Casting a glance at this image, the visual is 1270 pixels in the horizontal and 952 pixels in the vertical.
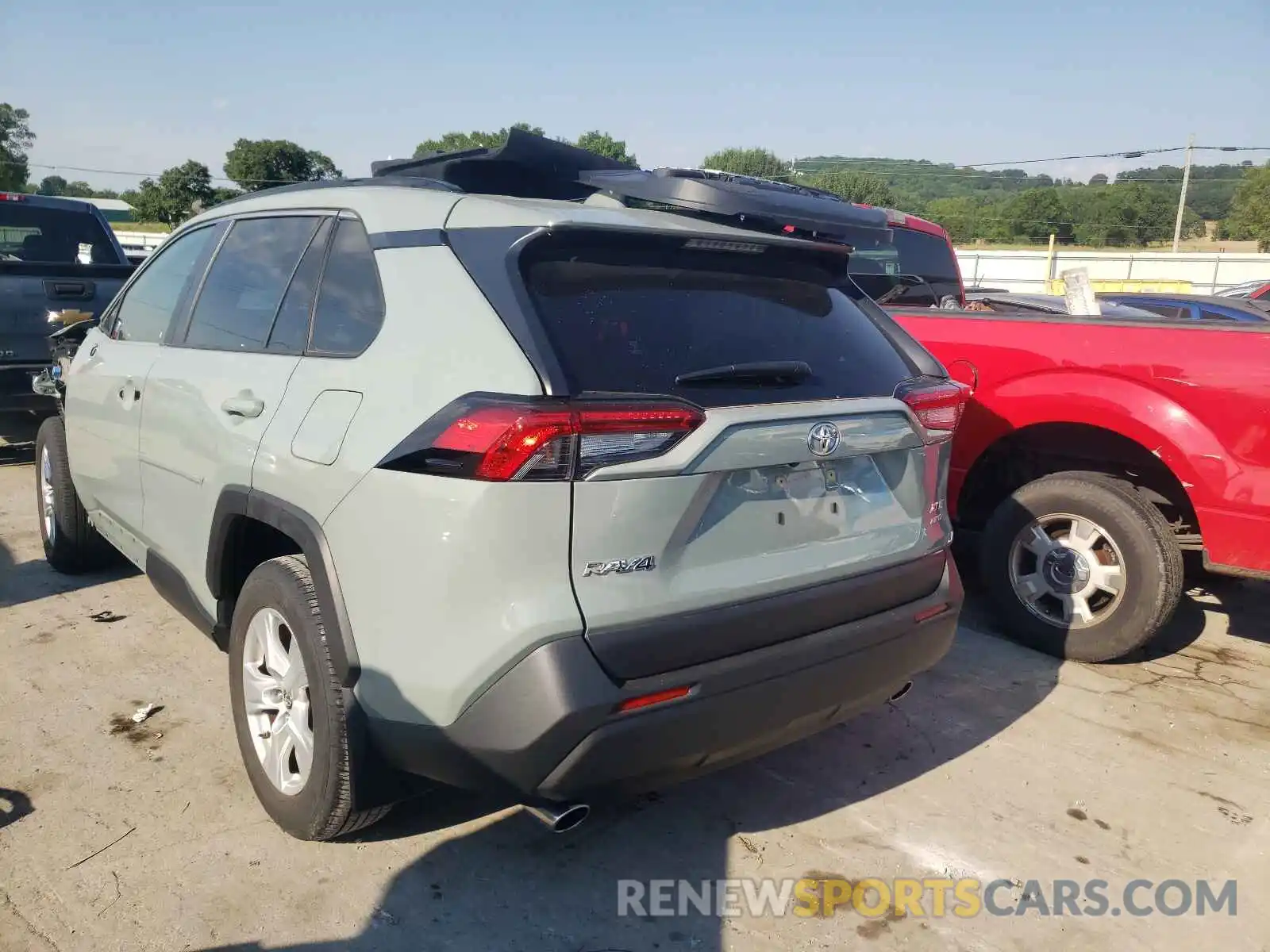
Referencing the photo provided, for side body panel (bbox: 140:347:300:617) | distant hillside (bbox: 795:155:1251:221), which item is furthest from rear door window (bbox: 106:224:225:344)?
distant hillside (bbox: 795:155:1251:221)

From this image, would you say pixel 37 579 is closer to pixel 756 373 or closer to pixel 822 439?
pixel 756 373

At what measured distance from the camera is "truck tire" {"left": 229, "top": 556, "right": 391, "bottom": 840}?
8.25 feet

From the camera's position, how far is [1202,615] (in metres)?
5.07

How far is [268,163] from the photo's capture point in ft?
254

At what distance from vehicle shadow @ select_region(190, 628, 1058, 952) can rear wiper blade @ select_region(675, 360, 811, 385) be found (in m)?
1.43

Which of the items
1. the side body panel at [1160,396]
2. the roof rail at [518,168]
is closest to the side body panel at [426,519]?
the roof rail at [518,168]

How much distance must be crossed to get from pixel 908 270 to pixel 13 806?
18.2ft

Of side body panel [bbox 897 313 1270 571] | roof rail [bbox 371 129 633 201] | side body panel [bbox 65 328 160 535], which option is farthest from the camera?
side body panel [bbox 65 328 160 535]

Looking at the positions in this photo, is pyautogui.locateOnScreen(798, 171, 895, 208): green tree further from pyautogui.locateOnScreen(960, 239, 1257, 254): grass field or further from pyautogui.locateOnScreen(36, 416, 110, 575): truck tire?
pyautogui.locateOnScreen(36, 416, 110, 575): truck tire

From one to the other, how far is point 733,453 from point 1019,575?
2722 mm

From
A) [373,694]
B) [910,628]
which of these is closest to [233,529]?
[373,694]

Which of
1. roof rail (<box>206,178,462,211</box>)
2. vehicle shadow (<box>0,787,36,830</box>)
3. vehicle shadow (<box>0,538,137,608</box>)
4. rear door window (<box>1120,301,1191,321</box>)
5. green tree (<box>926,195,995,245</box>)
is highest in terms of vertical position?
green tree (<box>926,195,995,245</box>)

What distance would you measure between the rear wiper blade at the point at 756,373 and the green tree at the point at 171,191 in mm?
66153

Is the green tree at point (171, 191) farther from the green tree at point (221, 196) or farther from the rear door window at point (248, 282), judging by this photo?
the rear door window at point (248, 282)
